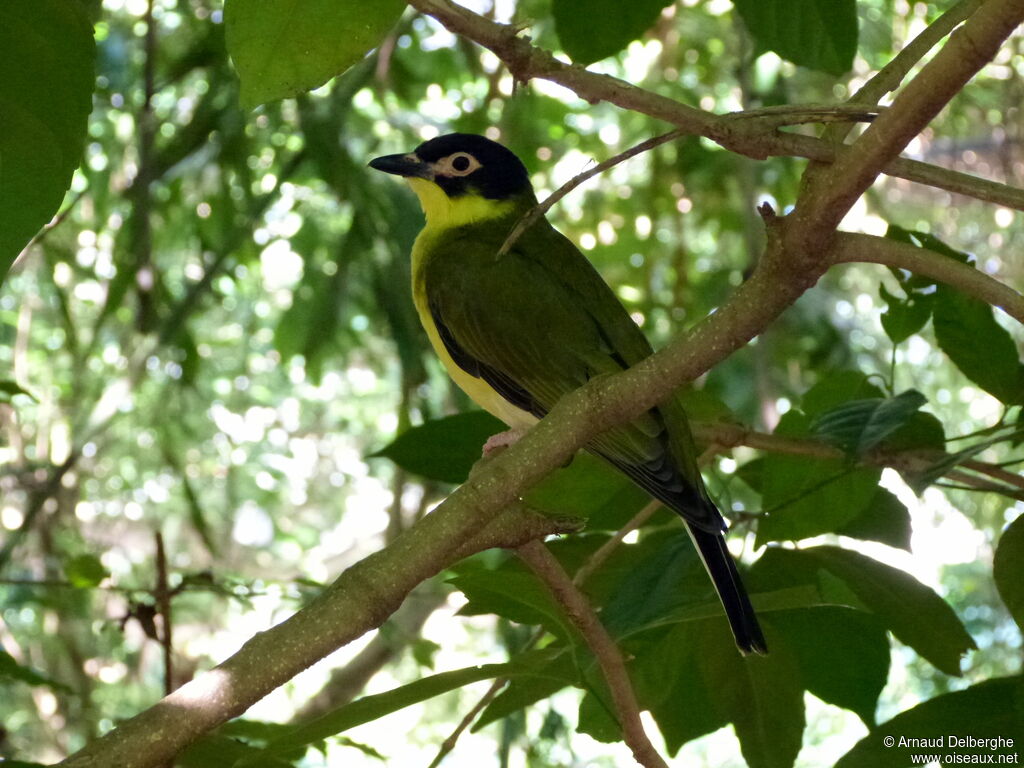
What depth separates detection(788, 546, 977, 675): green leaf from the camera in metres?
1.70

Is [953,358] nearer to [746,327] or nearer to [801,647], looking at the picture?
[801,647]

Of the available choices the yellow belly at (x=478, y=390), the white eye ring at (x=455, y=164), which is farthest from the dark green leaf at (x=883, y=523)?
the white eye ring at (x=455, y=164)

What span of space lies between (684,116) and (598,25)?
18.9 inches

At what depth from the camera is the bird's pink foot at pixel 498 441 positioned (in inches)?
77.1

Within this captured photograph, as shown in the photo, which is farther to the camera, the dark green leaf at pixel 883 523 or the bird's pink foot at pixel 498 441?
the bird's pink foot at pixel 498 441

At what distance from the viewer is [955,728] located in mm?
1431

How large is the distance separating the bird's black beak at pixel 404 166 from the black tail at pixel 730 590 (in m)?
1.50

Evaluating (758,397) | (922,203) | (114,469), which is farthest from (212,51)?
(922,203)

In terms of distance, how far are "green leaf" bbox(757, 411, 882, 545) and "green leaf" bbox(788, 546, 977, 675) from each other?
0.11 metres

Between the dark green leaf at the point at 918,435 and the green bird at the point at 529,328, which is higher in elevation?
the green bird at the point at 529,328

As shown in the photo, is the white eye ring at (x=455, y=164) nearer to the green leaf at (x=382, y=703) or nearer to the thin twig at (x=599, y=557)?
the thin twig at (x=599, y=557)

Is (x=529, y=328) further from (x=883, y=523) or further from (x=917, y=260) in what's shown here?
(x=917, y=260)

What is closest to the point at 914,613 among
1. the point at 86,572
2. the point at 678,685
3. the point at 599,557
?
the point at 678,685

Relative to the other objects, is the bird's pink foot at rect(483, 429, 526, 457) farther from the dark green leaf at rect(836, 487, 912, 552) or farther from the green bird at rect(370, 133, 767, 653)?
the dark green leaf at rect(836, 487, 912, 552)
